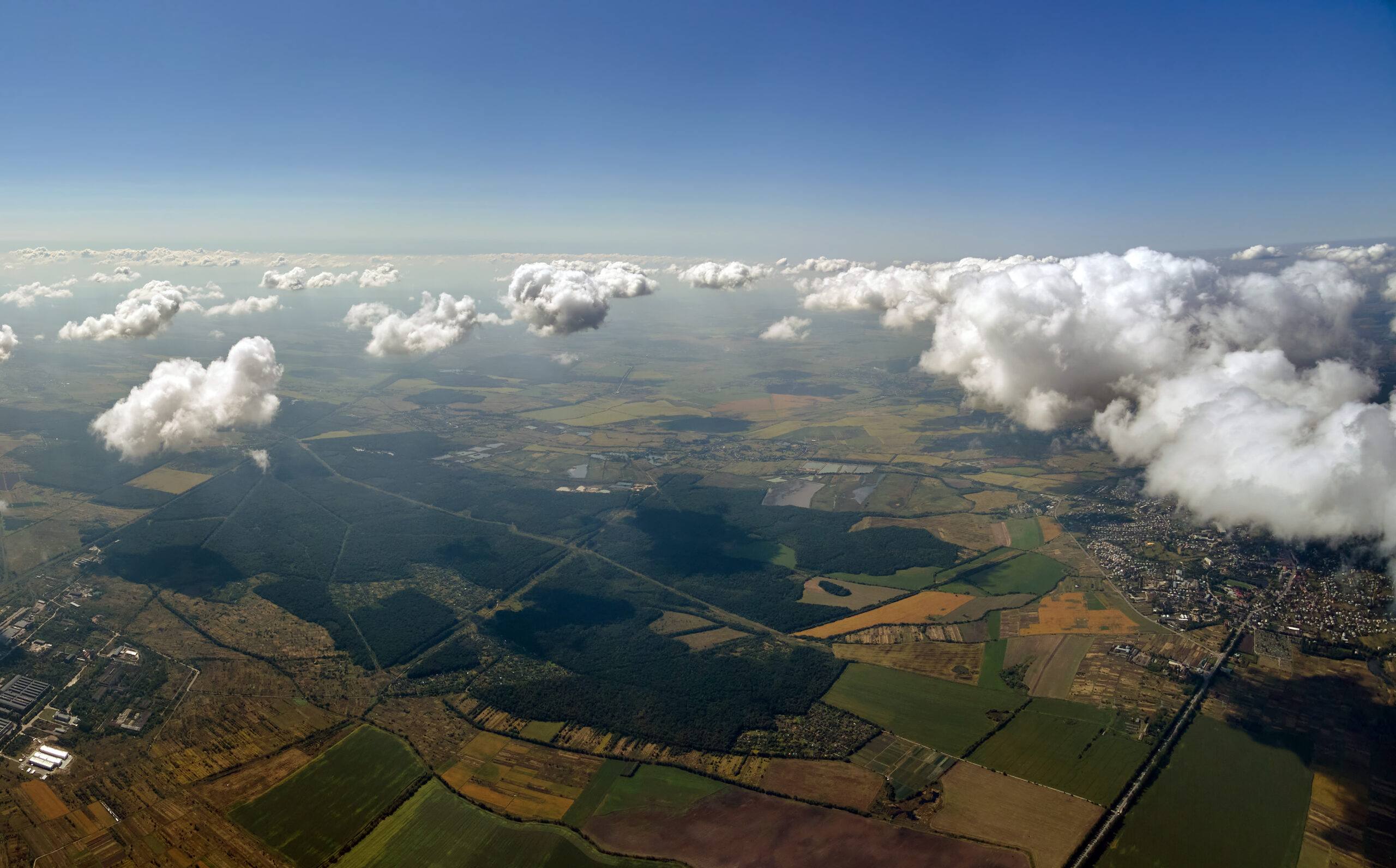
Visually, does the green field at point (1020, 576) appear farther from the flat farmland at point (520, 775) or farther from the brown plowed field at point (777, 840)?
the flat farmland at point (520, 775)

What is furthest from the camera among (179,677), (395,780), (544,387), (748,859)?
(544,387)

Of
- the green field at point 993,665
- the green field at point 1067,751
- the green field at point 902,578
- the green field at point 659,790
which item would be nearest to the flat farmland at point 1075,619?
the green field at point 993,665

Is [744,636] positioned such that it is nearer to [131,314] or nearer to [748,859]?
[748,859]

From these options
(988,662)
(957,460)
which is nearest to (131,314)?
(988,662)

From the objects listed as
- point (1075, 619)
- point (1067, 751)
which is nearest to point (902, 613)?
point (1075, 619)

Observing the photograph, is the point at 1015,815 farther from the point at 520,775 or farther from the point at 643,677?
the point at 520,775
